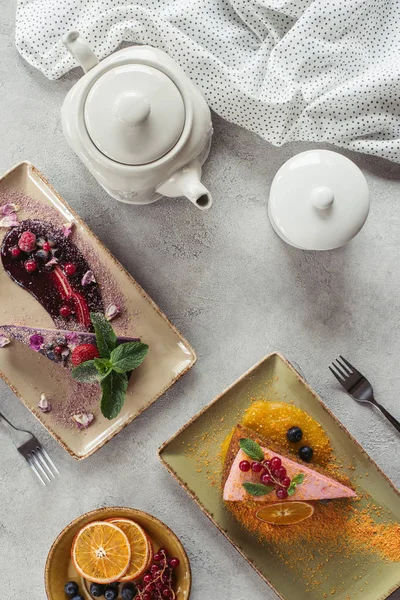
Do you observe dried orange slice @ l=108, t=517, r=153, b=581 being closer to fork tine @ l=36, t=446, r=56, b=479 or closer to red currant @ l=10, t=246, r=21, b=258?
fork tine @ l=36, t=446, r=56, b=479

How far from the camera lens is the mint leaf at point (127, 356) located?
1.54 meters

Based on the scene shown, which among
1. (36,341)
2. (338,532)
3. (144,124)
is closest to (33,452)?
(36,341)

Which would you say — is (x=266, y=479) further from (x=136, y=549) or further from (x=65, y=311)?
(x=65, y=311)

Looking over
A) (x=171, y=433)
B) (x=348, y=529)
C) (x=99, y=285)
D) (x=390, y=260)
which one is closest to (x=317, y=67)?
(x=390, y=260)

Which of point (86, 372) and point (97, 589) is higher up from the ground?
point (86, 372)

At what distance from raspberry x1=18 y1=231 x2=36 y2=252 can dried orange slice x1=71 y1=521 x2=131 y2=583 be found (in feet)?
2.16

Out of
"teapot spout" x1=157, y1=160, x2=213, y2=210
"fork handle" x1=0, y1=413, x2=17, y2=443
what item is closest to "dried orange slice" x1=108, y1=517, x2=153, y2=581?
"fork handle" x1=0, y1=413, x2=17, y2=443

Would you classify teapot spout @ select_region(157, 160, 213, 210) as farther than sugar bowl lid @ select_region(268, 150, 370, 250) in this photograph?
No

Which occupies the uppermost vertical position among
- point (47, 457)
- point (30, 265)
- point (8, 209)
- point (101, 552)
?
point (8, 209)

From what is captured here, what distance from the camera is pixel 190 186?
4.38ft

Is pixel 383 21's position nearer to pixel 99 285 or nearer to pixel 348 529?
pixel 99 285

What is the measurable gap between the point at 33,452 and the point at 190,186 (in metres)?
0.79

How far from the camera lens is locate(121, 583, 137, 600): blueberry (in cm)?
163

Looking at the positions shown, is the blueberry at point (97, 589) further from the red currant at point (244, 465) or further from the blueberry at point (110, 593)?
the red currant at point (244, 465)
